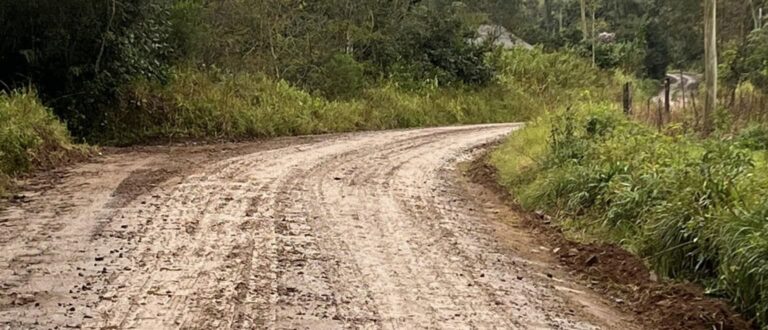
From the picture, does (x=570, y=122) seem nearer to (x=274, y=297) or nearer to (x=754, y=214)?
(x=754, y=214)

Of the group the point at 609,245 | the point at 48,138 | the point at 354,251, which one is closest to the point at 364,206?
the point at 354,251

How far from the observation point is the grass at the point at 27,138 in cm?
1009

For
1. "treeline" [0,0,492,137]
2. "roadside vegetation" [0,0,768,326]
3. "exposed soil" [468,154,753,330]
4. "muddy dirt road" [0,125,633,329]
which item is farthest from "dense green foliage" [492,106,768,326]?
"treeline" [0,0,492,137]

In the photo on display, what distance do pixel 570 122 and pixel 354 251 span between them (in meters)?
6.10

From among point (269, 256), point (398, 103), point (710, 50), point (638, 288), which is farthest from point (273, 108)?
point (710, 50)

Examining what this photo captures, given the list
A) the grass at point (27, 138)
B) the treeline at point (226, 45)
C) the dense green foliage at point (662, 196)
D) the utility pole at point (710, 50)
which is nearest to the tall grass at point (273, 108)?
the treeline at point (226, 45)

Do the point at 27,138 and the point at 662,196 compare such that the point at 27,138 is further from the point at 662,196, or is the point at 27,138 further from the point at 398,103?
the point at 398,103

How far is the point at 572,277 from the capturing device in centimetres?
670

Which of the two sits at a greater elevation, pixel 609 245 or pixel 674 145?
Result: pixel 674 145

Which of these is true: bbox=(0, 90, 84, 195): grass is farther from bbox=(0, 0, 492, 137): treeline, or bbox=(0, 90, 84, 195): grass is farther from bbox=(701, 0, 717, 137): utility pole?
bbox=(701, 0, 717, 137): utility pole

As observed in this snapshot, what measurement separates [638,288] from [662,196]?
139cm

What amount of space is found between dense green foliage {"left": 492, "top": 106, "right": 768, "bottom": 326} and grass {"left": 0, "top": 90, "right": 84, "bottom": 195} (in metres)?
6.39

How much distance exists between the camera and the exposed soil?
5.46m

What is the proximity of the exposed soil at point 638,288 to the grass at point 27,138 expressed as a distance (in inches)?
242
